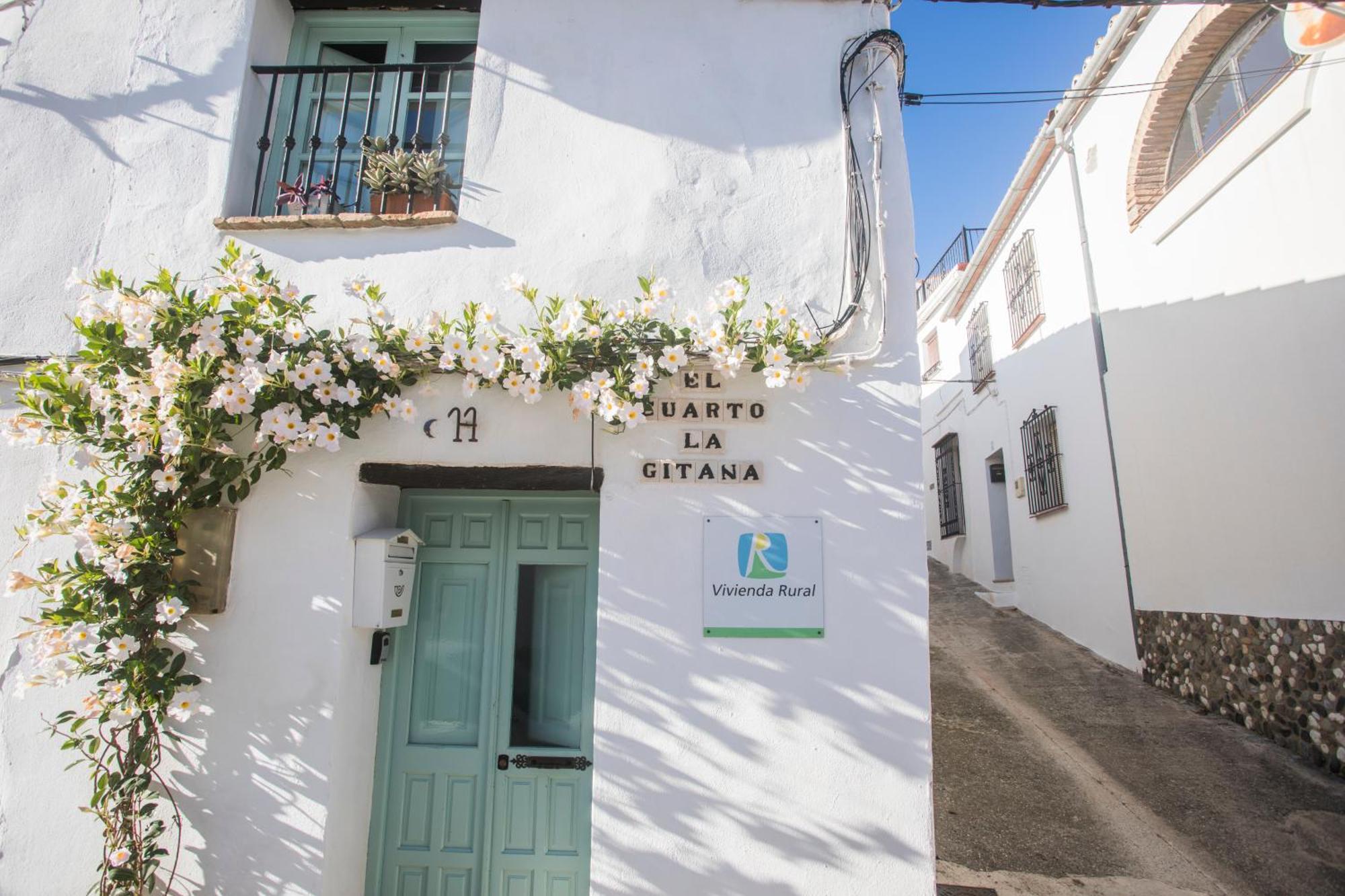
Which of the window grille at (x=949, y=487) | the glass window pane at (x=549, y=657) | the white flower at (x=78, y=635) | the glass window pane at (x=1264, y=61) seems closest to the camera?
the white flower at (x=78, y=635)

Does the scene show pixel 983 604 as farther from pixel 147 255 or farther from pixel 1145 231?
pixel 147 255

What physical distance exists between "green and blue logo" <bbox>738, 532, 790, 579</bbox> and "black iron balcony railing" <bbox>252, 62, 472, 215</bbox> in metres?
2.32

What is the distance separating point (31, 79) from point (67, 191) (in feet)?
2.28

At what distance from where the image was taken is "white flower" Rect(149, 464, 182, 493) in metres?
2.92

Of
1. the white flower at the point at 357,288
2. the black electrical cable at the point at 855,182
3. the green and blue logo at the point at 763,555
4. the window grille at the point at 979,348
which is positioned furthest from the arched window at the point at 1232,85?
the white flower at the point at 357,288

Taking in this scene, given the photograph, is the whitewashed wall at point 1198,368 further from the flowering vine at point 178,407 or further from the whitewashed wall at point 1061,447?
the flowering vine at point 178,407

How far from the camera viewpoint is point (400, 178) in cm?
364

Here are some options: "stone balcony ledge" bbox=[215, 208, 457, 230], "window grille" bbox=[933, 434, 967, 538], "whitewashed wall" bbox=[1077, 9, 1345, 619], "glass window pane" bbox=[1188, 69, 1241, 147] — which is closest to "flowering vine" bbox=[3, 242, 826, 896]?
"stone balcony ledge" bbox=[215, 208, 457, 230]

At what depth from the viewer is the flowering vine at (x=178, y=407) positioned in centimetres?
287

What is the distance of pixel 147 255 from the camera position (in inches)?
138

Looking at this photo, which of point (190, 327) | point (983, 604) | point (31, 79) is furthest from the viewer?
point (983, 604)

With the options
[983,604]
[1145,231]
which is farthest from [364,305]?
[983,604]

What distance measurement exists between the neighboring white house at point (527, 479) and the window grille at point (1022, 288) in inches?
Answer: 239

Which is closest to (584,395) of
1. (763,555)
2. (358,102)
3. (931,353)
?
(763,555)
